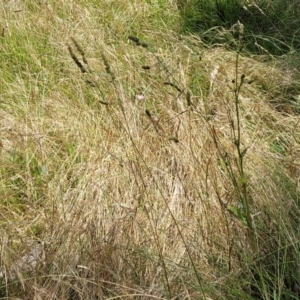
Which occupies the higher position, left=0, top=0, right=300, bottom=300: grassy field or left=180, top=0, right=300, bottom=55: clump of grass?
left=180, top=0, right=300, bottom=55: clump of grass

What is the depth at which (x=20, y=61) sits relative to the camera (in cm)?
401

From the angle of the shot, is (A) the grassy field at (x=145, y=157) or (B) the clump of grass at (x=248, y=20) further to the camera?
(B) the clump of grass at (x=248, y=20)

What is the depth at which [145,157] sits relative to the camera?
10.4 ft

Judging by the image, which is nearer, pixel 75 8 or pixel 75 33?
pixel 75 33

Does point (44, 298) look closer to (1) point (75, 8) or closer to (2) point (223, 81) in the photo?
(2) point (223, 81)

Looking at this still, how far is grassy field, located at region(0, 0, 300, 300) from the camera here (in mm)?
2330

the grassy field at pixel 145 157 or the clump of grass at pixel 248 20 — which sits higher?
the clump of grass at pixel 248 20

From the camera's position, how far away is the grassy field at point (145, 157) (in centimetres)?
233

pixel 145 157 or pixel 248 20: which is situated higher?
pixel 248 20

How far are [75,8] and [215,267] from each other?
2.55 meters

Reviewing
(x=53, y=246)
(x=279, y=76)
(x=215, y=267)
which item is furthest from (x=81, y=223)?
(x=279, y=76)

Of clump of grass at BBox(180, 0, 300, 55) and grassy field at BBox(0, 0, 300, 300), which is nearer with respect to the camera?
grassy field at BBox(0, 0, 300, 300)

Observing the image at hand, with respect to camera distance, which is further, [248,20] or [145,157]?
[248,20]

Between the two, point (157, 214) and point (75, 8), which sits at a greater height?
point (75, 8)
